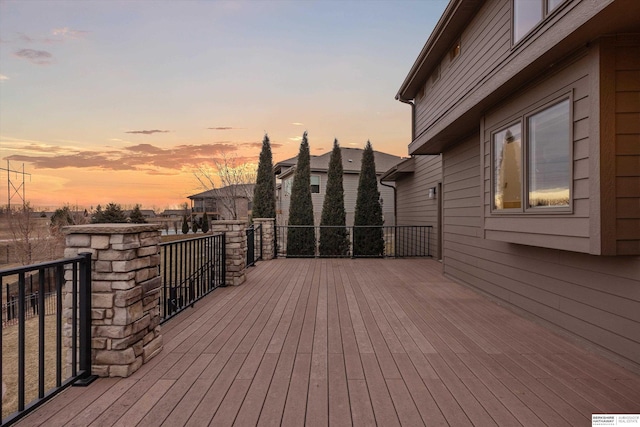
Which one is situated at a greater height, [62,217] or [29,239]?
→ [62,217]

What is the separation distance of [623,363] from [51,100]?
13232 millimetres

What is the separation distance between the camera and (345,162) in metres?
19.8

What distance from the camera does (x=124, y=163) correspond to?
59.4ft

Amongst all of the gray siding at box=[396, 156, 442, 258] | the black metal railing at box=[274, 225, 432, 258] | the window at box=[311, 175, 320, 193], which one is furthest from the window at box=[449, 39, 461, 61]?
the window at box=[311, 175, 320, 193]

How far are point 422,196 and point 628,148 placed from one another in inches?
283

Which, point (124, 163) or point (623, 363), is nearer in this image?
point (623, 363)

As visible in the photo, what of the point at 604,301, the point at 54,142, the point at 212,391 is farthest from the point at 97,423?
the point at 54,142

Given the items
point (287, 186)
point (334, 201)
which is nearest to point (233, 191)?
point (287, 186)

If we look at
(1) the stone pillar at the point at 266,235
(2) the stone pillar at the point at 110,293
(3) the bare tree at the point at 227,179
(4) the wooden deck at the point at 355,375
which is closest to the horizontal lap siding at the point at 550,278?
(4) the wooden deck at the point at 355,375

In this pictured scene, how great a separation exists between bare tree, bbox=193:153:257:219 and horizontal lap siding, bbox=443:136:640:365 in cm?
1791

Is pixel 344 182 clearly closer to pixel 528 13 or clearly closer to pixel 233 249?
pixel 233 249

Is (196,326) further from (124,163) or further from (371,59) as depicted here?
(124,163)

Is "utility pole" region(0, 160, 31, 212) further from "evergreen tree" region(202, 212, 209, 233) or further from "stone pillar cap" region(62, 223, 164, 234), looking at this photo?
"stone pillar cap" region(62, 223, 164, 234)

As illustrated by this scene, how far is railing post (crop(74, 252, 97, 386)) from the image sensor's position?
88.4 inches
